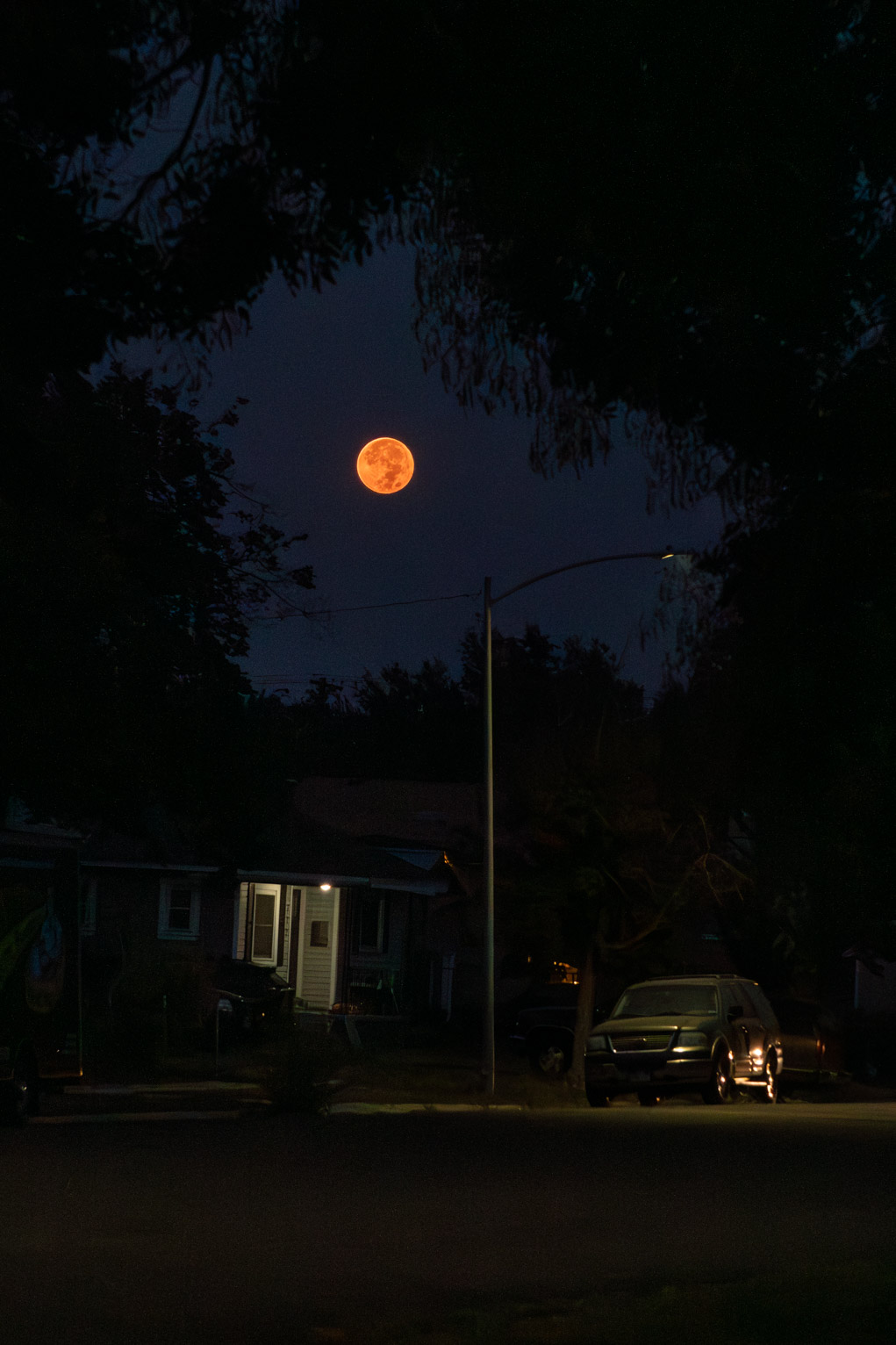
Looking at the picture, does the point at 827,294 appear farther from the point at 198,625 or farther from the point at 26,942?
the point at 198,625

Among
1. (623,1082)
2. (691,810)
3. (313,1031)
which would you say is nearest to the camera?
(313,1031)

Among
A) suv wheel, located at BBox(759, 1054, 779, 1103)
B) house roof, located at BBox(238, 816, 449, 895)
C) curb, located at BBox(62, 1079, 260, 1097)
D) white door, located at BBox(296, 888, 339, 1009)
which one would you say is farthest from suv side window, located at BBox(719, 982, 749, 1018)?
white door, located at BBox(296, 888, 339, 1009)

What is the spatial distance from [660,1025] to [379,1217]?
14063 millimetres

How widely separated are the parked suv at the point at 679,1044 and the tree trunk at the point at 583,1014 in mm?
3158

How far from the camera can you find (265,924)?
41.4 metres

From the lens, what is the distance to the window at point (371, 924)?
141ft

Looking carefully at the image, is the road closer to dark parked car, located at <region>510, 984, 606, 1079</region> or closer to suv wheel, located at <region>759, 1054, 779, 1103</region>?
suv wheel, located at <region>759, 1054, 779, 1103</region>

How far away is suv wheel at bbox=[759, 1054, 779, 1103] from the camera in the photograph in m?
26.2

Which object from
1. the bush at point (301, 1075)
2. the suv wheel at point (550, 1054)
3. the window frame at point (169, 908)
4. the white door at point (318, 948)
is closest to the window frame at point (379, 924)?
the white door at point (318, 948)

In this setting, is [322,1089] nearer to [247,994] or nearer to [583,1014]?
[583,1014]

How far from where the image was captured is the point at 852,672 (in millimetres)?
7125

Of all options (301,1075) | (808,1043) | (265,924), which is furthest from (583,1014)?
(265,924)

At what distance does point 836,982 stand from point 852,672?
3330 centimetres

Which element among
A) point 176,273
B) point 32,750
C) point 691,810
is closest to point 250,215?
point 176,273
